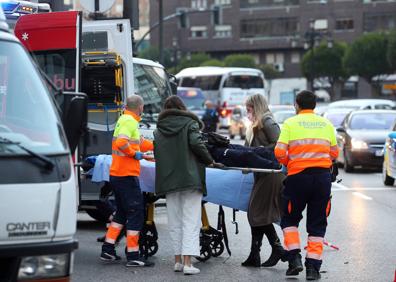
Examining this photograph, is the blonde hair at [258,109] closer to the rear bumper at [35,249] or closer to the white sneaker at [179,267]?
the white sneaker at [179,267]

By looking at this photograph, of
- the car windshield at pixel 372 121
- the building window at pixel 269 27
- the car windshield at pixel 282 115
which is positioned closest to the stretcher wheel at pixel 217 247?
the car windshield at pixel 372 121

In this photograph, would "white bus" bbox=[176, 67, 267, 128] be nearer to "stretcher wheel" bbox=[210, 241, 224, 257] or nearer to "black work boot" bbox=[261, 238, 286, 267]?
"stretcher wheel" bbox=[210, 241, 224, 257]

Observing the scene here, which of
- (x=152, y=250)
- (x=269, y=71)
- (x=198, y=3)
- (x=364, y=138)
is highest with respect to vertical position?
(x=198, y=3)

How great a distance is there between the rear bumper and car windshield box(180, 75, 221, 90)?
177ft

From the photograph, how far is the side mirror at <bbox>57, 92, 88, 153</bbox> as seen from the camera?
6.47 m

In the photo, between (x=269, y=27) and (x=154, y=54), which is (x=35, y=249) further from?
(x=154, y=54)

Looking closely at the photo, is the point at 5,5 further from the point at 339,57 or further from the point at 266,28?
Answer: the point at 266,28

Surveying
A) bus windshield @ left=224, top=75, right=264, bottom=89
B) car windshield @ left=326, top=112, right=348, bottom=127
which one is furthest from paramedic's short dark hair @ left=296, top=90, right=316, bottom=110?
bus windshield @ left=224, top=75, right=264, bottom=89

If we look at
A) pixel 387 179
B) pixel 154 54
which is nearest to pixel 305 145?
pixel 387 179

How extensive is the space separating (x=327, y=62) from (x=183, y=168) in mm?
88189

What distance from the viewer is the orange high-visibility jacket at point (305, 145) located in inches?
374

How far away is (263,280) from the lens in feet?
31.7

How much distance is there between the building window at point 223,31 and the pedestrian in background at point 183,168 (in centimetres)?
10211

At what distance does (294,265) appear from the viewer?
966 cm
